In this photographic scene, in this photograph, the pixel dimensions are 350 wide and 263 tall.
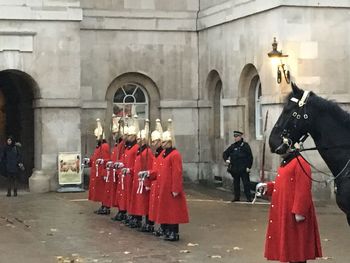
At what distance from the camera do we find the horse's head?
26.0 ft

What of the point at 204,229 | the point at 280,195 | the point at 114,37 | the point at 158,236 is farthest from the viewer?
the point at 114,37

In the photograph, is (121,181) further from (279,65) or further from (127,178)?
(279,65)

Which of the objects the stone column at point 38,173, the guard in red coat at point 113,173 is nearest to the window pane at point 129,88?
the stone column at point 38,173

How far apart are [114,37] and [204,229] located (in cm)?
1042

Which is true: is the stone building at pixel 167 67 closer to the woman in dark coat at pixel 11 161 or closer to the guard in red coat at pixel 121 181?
the woman in dark coat at pixel 11 161

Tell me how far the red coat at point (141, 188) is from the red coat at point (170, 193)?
658mm

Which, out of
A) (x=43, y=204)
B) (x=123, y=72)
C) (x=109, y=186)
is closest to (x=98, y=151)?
(x=109, y=186)

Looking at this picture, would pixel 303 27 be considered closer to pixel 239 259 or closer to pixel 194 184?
pixel 194 184

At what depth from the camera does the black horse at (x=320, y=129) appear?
25.9ft

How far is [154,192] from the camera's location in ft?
41.0

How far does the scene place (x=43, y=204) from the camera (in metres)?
17.9

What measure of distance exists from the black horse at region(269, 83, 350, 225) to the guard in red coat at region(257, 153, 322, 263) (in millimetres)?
495

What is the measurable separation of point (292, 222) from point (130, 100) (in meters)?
15.2

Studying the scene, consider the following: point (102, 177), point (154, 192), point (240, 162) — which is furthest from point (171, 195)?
point (240, 162)
